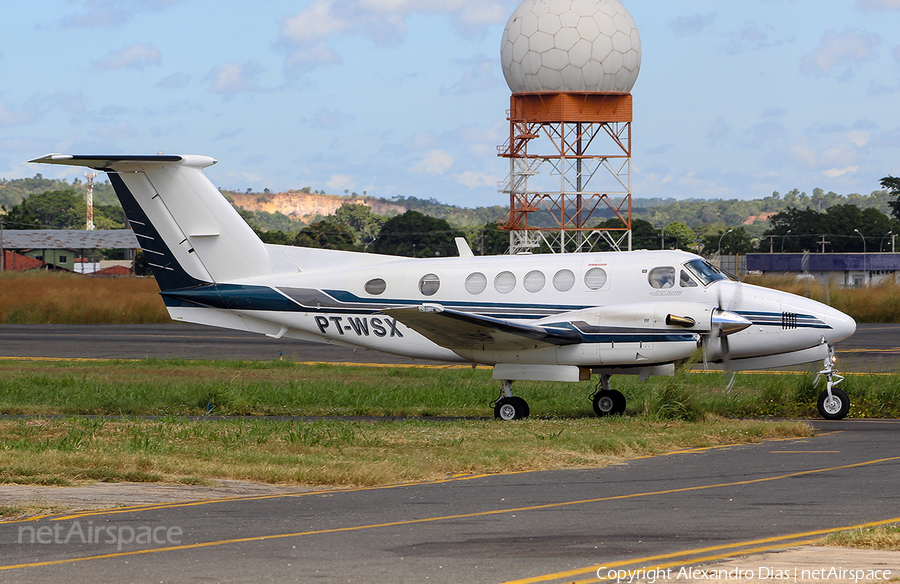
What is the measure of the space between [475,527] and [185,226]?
43.6 feet

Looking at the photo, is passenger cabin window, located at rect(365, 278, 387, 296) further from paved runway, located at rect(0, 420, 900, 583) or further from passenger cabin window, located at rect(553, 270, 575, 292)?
paved runway, located at rect(0, 420, 900, 583)

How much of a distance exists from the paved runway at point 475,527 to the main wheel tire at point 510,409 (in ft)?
18.1

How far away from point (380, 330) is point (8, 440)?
24.6ft

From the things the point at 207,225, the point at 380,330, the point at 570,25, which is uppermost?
the point at 570,25

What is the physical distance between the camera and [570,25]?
47406 mm

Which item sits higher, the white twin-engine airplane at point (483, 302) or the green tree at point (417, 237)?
the green tree at point (417, 237)

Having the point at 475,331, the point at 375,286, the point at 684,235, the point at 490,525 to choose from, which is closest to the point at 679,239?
the point at 684,235

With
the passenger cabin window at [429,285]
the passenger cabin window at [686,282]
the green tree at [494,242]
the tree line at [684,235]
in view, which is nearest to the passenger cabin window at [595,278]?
the passenger cabin window at [686,282]

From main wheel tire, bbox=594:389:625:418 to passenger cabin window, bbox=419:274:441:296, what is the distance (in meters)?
3.75

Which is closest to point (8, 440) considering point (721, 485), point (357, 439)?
point (357, 439)

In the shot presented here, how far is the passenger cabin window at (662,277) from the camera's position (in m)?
18.0

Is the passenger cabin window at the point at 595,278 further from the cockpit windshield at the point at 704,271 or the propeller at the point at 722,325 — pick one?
the propeller at the point at 722,325

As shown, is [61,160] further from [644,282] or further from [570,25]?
[570,25]

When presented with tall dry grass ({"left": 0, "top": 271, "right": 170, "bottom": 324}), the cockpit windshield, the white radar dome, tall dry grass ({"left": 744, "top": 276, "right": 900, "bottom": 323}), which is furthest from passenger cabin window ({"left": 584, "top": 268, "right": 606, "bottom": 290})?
tall dry grass ({"left": 0, "top": 271, "right": 170, "bottom": 324})
